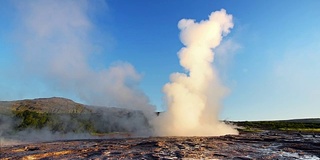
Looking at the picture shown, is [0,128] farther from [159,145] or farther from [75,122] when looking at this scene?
[159,145]

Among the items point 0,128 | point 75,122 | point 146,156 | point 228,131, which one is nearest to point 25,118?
point 75,122

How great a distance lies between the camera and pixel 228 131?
143ft

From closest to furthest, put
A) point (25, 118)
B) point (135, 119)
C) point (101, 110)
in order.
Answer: point (135, 119)
point (25, 118)
point (101, 110)

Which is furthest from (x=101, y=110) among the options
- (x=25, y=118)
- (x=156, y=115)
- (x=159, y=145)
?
(x=159, y=145)

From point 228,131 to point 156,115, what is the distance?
10.9m

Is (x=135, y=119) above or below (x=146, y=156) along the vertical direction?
above

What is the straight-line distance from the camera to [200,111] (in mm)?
42500

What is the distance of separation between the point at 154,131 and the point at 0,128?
21.3 m

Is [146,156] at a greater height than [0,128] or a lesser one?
lesser

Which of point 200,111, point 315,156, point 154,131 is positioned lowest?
point 315,156

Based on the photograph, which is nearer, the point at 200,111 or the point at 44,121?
the point at 200,111

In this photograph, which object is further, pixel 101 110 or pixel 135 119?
pixel 101 110

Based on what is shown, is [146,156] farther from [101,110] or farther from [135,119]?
[101,110]

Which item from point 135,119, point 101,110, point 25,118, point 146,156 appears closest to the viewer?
point 146,156
